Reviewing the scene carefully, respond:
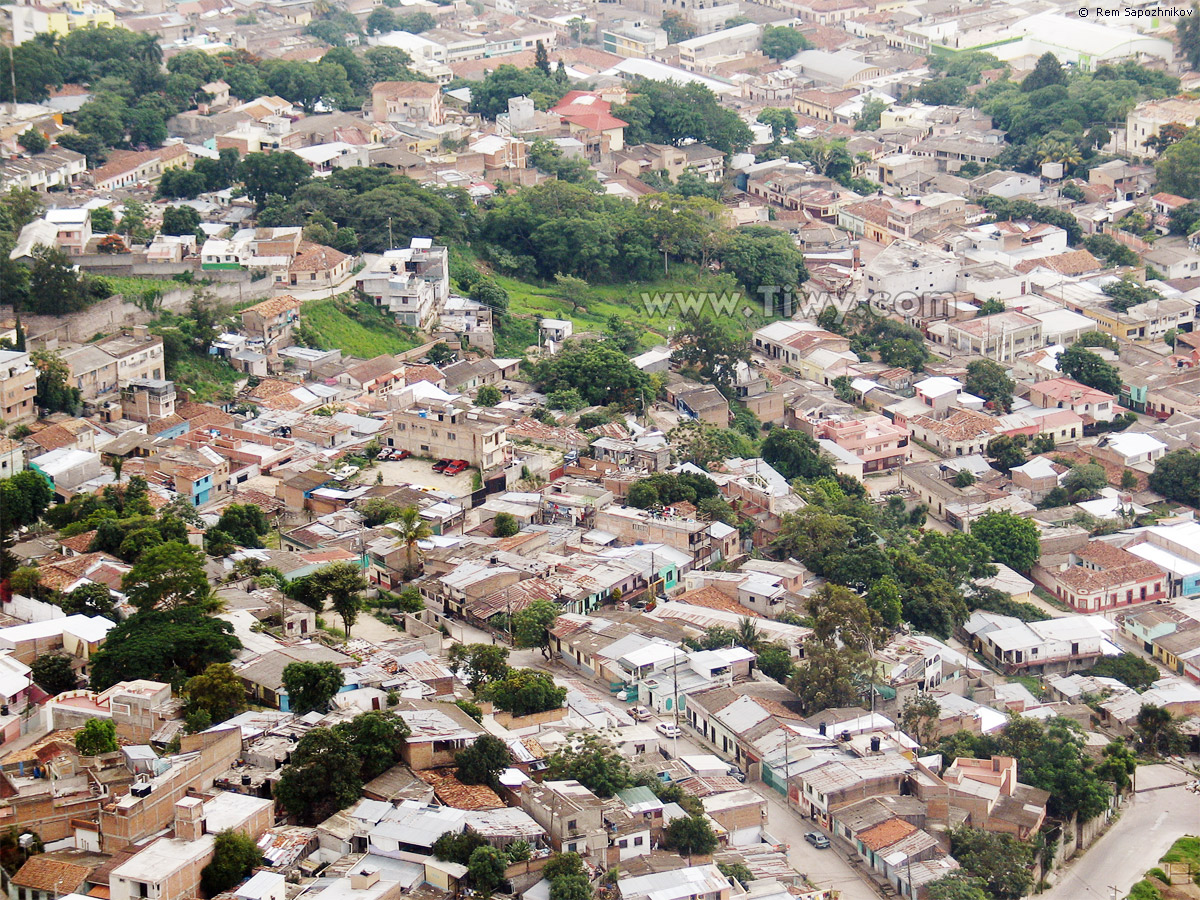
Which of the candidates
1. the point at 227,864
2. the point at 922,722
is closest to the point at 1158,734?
the point at 922,722

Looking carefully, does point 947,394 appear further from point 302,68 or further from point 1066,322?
point 302,68

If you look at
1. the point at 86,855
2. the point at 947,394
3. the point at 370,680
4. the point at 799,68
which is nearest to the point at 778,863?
the point at 370,680

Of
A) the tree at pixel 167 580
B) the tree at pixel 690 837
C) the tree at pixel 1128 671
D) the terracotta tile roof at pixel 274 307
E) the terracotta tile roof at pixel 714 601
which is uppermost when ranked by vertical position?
the tree at pixel 167 580

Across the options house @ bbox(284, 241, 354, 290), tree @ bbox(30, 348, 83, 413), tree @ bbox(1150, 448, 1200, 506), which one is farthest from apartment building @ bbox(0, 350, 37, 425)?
tree @ bbox(1150, 448, 1200, 506)

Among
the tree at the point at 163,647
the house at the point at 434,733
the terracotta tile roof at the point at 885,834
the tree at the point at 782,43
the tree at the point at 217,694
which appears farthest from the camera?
the tree at the point at 782,43

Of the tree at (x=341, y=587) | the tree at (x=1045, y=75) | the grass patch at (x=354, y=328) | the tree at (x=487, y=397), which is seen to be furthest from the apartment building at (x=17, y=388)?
the tree at (x=1045, y=75)

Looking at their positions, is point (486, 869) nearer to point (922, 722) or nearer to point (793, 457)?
point (922, 722)

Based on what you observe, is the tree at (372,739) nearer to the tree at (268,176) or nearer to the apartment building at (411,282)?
the apartment building at (411,282)
